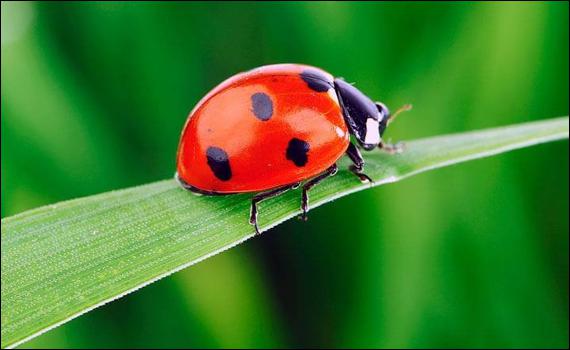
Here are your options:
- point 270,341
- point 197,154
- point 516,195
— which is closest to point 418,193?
point 516,195

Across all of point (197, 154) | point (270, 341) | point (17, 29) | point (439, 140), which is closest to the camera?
point (197, 154)

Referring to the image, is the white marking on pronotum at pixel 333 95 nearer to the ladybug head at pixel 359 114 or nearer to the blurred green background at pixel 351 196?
the ladybug head at pixel 359 114

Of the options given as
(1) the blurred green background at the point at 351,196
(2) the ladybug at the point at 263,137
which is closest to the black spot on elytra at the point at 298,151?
(2) the ladybug at the point at 263,137

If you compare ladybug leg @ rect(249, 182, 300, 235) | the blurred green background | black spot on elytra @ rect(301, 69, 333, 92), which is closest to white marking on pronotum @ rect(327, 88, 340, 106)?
black spot on elytra @ rect(301, 69, 333, 92)

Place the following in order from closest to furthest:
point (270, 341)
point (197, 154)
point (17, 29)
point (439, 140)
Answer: point (197, 154) → point (439, 140) → point (270, 341) → point (17, 29)

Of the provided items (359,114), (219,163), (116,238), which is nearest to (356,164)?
(359,114)

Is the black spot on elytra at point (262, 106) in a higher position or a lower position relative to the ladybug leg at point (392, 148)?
higher

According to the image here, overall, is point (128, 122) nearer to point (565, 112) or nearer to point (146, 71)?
point (146, 71)
